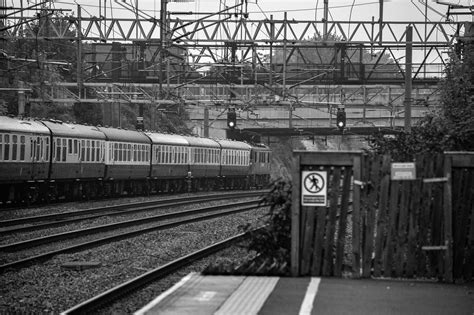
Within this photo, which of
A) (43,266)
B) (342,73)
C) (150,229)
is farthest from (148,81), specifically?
(43,266)

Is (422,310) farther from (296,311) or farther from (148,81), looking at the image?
(148,81)

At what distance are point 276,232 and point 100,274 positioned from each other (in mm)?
4137

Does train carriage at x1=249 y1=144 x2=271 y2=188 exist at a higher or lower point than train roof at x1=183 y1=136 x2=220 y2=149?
lower

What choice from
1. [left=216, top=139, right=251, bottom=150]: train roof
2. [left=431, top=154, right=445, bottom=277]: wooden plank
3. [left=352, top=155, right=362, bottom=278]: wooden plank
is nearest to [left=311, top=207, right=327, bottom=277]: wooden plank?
[left=352, top=155, right=362, bottom=278]: wooden plank

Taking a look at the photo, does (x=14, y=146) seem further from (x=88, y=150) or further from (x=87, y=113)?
(x=87, y=113)

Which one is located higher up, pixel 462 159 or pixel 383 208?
pixel 462 159

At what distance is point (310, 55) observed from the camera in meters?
156

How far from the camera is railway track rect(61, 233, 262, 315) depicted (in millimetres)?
12187

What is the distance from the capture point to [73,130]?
132ft

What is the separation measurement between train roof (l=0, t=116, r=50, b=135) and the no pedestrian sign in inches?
846

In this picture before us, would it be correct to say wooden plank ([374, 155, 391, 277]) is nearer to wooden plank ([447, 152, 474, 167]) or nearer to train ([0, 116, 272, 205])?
wooden plank ([447, 152, 474, 167])

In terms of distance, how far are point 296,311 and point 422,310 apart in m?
1.31

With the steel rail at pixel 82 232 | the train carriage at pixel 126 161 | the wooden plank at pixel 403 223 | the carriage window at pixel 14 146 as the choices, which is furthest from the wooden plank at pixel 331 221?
the train carriage at pixel 126 161

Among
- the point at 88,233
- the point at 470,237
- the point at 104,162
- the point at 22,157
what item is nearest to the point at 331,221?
the point at 470,237
